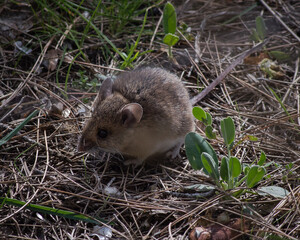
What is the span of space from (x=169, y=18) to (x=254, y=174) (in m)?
2.45

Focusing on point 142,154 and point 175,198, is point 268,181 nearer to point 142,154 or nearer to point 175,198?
point 175,198

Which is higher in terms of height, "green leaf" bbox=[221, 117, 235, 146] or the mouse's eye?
"green leaf" bbox=[221, 117, 235, 146]

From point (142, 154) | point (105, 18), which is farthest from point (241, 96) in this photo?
point (105, 18)

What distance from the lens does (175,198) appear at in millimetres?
3676

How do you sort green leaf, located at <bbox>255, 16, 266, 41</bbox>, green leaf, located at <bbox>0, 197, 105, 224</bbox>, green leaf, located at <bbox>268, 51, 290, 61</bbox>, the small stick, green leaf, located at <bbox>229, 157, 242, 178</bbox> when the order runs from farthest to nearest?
green leaf, located at <bbox>255, 16, 266, 41</bbox> → green leaf, located at <bbox>268, 51, 290, 61</bbox> → the small stick → green leaf, located at <bbox>0, 197, 105, 224</bbox> → green leaf, located at <bbox>229, 157, 242, 178</bbox>


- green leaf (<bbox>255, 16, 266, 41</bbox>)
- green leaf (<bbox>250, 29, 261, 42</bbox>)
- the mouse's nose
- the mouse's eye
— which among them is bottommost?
the mouse's nose

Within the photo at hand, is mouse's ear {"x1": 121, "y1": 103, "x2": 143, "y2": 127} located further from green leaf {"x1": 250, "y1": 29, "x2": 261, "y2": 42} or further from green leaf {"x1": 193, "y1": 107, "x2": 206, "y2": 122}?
green leaf {"x1": 250, "y1": 29, "x2": 261, "y2": 42}

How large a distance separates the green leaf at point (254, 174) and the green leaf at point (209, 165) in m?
0.27

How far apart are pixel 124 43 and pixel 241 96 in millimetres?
1759

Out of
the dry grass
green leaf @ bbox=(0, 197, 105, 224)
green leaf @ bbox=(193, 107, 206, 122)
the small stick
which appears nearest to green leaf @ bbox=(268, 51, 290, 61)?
the dry grass

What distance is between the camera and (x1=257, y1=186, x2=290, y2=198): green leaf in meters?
3.41

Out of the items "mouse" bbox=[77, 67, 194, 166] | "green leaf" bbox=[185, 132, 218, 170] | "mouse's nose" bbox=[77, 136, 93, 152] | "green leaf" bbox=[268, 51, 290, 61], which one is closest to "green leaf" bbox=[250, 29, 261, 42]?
"green leaf" bbox=[268, 51, 290, 61]

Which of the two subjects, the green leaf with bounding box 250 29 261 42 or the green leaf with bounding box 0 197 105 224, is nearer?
the green leaf with bounding box 0 197 105 224

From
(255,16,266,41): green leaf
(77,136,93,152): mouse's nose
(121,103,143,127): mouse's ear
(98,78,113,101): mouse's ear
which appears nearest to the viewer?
(121,103,143,127): mouse's ear
